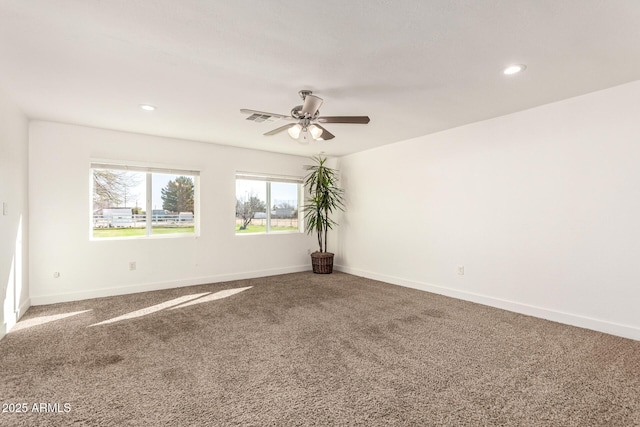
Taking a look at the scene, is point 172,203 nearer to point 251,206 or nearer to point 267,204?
point 251,206

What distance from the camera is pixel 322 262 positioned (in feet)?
20.1

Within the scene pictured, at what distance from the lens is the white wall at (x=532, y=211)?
308 cm

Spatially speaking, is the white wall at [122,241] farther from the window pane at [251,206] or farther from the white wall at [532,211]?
the white wall at [532,211]

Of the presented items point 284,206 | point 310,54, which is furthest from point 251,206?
point 310,54

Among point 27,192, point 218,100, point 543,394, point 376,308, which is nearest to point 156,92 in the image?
point 218,100

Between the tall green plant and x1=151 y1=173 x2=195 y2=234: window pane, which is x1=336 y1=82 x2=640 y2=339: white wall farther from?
x1=151 y1=173 x2=195 y2=234: window pane

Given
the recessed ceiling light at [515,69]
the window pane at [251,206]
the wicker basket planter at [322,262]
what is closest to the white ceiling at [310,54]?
the recessed ceiling light at [515,69]

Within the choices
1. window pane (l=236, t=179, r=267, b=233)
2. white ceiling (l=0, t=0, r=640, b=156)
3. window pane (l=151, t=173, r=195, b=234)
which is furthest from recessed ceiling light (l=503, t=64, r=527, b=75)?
window pane (l=151, t=173, r=195, b=234)

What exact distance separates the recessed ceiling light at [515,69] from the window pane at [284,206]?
4406 millimetres

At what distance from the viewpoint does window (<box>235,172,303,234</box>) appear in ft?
19.3

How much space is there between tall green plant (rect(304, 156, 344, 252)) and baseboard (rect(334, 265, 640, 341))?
1694mm

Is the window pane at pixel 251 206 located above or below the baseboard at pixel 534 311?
above

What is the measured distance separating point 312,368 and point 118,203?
4007 mm

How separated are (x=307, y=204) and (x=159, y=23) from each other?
4.75 meters
